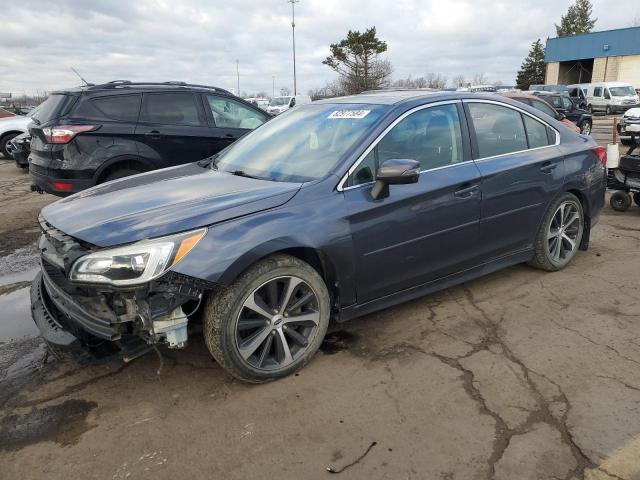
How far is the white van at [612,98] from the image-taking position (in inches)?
1308

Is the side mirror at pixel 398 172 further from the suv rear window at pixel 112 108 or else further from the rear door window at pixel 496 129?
the suv rear window at pixel 112 108

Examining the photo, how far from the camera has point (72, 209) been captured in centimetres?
323

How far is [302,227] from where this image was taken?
10.00ft

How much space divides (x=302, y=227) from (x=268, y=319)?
578 millimetres

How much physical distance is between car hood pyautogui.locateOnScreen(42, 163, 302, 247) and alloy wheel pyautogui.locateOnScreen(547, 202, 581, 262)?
2700 millimetres

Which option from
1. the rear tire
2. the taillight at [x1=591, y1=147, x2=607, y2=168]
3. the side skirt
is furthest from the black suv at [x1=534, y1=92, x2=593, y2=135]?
the side skirt

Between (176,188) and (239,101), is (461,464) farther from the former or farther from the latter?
(239,101)

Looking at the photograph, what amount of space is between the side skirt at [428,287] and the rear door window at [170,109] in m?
4.66

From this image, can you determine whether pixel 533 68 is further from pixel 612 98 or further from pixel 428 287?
pixel 428 287

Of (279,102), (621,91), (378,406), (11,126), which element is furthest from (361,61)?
(378,406)

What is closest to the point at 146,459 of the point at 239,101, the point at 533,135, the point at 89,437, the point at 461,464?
the point at 89,437

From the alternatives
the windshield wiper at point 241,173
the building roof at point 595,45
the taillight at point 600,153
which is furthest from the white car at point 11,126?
the building roof at point 595,45

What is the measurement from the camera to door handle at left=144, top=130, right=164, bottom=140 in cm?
677

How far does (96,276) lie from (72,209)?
2.62 feet
